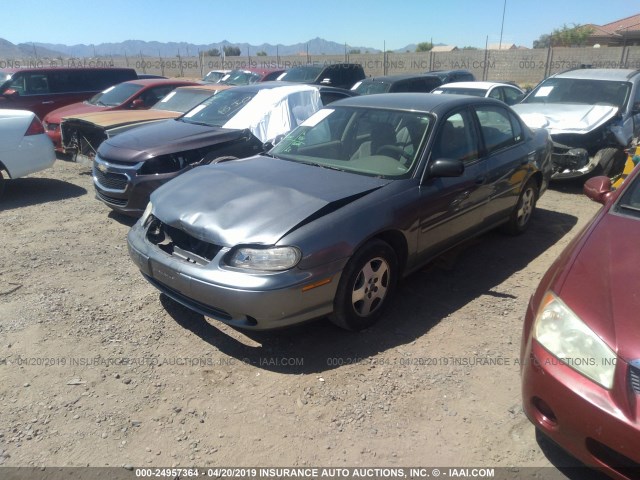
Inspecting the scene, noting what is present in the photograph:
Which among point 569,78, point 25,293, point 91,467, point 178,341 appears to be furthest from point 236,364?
point 569,78

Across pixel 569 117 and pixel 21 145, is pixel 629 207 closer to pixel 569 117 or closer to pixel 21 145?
pixel 569 117

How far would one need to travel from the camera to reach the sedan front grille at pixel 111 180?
18.2ft

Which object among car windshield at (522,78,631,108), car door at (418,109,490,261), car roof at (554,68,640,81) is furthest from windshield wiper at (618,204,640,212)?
car roof at (554,68,640,81)

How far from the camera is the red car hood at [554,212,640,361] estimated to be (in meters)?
2.10

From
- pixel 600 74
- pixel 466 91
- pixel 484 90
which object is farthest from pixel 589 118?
pixel 466 91

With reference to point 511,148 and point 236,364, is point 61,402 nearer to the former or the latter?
point 236,364

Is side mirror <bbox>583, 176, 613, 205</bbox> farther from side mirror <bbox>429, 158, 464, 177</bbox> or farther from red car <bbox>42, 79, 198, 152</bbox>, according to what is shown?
red car <bbox>42, 79, 198, 152</bbox>

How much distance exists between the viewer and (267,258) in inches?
119

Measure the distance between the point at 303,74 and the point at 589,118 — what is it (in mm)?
9684

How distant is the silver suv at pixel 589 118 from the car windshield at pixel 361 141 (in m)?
4.11

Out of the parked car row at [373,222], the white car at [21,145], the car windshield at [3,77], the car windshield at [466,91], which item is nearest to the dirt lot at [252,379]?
the parked car row at [373,222]

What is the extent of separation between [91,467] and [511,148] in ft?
14.4

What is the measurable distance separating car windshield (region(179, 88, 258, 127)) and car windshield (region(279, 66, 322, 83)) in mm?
8274

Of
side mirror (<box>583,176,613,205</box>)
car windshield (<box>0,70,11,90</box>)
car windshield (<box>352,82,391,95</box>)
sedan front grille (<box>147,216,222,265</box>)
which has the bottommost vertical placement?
sedan front grille (<box>147,216,222,265</box>)
